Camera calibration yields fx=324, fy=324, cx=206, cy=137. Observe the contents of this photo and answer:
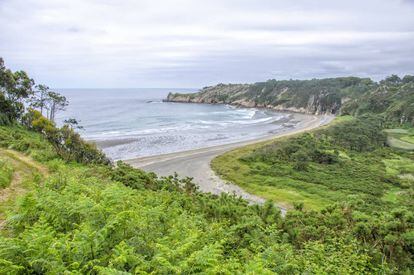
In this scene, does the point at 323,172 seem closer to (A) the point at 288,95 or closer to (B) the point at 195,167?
(B) the point at 195,167

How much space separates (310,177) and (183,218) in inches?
1303

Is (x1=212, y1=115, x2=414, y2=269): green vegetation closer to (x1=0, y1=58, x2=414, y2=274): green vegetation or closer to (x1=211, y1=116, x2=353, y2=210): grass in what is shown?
(x1=211, y1=116, x2=353, y2=210): grass

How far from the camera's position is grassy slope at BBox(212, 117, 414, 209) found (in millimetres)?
35344

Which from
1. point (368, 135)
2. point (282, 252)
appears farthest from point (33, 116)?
point (368, 135)

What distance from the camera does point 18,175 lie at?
711 inches

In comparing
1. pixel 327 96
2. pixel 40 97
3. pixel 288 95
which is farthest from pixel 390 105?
pixel 40 97

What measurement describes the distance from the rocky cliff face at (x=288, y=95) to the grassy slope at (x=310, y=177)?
82.5m

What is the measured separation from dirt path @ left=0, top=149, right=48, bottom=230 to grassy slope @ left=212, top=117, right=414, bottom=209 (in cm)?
2271

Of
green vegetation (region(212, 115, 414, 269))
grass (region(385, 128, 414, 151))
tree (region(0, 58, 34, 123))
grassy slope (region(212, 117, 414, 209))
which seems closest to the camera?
green vegetation (region(212, 115, 414, 269))

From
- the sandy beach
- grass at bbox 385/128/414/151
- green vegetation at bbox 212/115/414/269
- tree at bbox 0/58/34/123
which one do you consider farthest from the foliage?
tree at bbox 0/58/34/123

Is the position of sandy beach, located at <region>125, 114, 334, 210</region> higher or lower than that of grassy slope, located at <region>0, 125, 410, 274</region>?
lower

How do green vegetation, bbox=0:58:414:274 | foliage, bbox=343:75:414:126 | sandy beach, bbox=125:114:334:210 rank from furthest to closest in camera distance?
1. foliage, bbox=343:75:414:126
2. sandy beach, bbox=125:114:334:210
3. green vegetation, bbox=0:58:414:274

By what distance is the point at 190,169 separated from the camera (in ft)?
144

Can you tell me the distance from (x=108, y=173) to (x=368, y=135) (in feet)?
208
